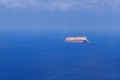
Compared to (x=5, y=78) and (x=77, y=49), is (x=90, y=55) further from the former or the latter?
(x=5, y=78)

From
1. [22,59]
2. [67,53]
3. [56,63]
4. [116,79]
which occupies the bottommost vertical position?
[116,79]

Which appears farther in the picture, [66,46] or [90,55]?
[66,46]

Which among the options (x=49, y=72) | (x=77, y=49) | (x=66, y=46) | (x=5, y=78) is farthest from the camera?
(x=66, y=46)

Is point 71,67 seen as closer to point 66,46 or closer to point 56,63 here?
point 56,63

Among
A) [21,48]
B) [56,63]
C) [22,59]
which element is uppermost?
[21,48]

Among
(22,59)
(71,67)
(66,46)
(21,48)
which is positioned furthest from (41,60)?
(66,46)

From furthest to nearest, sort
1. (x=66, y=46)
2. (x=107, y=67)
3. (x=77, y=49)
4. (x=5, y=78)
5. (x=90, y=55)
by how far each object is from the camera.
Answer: (x=66, y=46)
(x=77, y=49)
(x=90, y=55)
(x=107, y=67)
(x=5, y=78)

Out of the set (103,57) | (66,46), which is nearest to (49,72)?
(103,57)

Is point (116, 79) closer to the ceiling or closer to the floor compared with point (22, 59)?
closer to the floor

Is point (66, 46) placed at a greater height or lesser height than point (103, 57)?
greater
